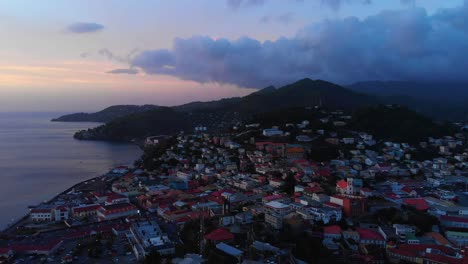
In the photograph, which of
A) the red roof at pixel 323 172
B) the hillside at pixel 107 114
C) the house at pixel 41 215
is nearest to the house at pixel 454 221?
the red roof at pixel 323 172

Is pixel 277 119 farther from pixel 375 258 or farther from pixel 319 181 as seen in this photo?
pixel 375 258

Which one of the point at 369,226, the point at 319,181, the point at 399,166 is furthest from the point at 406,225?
the point at 399,166

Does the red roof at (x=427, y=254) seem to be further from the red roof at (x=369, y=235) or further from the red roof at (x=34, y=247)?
the red roof at (x=34, y=247)

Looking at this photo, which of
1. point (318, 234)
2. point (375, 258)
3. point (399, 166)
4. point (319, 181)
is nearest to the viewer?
point (375, 258)

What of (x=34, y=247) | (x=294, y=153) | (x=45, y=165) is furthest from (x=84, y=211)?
(x=45, y=165)

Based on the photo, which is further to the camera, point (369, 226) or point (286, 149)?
point (286, 149)

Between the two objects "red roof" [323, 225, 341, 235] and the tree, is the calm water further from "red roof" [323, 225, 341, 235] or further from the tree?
"red roof" [323, 225, 341, 235]
